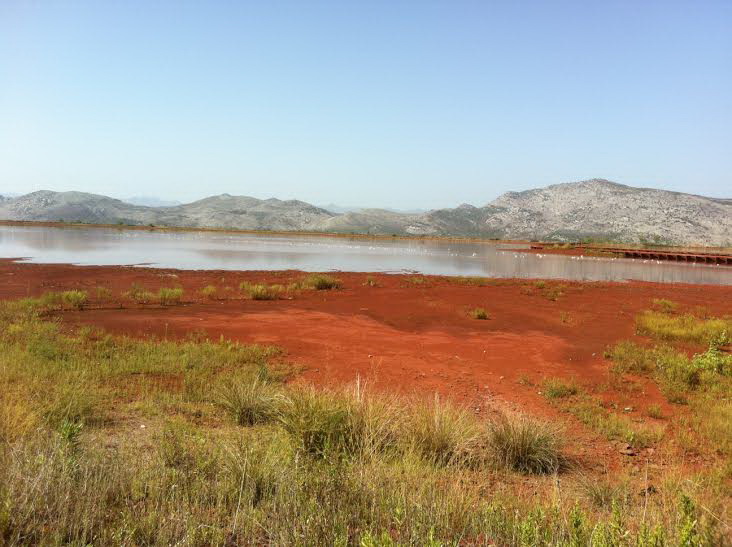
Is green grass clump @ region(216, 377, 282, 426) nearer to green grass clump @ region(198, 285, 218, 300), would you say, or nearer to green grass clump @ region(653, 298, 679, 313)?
green grass clump @ region(198, 285, 218, 300)

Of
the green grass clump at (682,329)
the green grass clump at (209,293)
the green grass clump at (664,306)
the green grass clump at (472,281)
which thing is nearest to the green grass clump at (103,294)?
the green grass clump at (209,293)

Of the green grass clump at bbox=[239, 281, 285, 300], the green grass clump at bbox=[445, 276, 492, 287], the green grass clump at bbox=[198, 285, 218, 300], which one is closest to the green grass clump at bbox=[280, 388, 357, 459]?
the green grass clump at bbox=[239, 281, 285, 300]

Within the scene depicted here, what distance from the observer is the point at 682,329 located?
1500 cm

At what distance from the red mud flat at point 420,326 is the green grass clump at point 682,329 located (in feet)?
2.40

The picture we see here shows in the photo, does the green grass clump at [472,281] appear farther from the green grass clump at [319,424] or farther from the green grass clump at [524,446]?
the green grass clump at [319,424]

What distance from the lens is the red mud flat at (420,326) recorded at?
9.76 m

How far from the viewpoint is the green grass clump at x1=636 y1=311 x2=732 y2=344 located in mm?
14367

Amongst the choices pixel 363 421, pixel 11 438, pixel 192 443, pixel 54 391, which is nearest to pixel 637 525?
pixel 363 421

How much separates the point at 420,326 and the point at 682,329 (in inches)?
338

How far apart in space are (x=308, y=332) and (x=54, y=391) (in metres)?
7.95

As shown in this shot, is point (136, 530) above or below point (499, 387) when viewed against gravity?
above

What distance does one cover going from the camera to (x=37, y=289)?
21.4m

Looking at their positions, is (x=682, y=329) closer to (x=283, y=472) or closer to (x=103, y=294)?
(x=283, y=472)

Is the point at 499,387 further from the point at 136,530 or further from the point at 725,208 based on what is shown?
the point at 725,208
